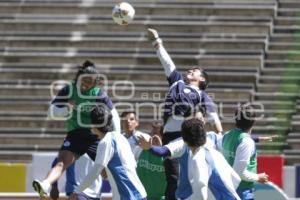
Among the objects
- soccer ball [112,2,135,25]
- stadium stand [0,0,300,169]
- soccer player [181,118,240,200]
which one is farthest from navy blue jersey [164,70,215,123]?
stadium stand [0,0,300,169]

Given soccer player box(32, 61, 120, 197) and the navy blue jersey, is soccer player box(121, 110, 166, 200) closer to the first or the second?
soccer player box(32, 61, 120, 197)

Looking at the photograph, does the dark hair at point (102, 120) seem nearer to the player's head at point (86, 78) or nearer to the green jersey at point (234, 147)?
the green jersey at point (234, 147)

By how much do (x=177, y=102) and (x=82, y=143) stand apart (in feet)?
4.99

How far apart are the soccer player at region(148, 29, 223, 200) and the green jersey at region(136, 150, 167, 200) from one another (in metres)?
1.09

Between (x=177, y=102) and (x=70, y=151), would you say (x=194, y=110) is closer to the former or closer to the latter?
(x=177, y=102)

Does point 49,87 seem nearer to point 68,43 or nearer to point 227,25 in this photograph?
point 68,43

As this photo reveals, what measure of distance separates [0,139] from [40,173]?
318 cm

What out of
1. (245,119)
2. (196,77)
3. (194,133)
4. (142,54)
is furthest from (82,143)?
(142,54)

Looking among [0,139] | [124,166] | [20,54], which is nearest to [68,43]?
[20,54]

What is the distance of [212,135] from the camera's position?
1215 cm

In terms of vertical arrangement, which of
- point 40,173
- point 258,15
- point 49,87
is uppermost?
point 258,15

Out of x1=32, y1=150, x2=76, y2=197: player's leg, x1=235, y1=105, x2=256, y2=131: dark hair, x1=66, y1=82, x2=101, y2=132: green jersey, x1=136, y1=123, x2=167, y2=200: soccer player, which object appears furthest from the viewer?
x1=136, y1=123, x2=167, y2=200: soccer player

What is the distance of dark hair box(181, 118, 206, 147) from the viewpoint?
9312mm

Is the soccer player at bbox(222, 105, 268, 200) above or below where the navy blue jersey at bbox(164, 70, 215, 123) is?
below
